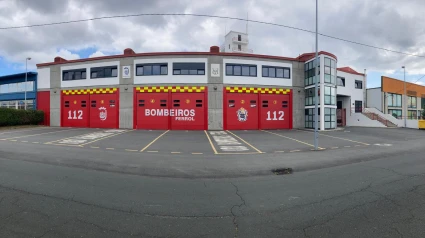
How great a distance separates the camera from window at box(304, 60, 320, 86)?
2301 cm

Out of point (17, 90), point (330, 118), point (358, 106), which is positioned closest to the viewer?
point (330, 118)

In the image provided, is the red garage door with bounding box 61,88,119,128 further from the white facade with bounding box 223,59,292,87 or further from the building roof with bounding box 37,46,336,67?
the white facade with bounding box 223,59,292,87

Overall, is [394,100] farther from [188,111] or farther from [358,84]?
[188,111]

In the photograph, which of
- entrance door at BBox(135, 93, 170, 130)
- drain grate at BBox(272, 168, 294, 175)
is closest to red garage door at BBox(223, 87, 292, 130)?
entrance door at BBox(135, 93, 170, 130)

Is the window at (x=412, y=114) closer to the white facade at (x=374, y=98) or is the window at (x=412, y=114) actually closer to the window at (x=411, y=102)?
the window at (x=411, y=102)

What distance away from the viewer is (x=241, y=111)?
22766 mm

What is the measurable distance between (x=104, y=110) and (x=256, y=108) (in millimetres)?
17323

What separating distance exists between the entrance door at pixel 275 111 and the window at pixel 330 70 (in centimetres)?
478

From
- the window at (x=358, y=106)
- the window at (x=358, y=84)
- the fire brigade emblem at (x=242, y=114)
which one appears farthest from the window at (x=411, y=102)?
the fire brigade emblem at (x=242, y=114)

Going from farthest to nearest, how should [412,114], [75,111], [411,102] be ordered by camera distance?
[412,114] < [411,102] < [75,111]

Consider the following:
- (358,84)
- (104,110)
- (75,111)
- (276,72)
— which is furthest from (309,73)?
(75,111)

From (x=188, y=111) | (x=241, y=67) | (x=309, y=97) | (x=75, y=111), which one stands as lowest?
(x=188, y=111)

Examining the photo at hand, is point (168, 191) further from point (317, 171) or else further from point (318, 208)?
point (317, 171)

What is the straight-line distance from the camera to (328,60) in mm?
23266
